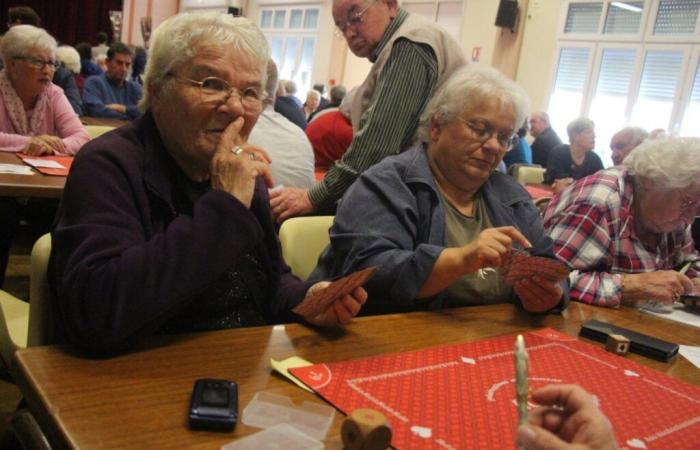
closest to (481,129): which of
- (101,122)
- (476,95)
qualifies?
(476,95)

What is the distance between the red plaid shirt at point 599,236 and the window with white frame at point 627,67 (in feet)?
20.8

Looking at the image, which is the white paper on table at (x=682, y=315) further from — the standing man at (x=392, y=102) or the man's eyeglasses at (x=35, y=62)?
the man's eyeglasses at (x=35, y=62)

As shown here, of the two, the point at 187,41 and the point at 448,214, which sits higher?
the point at 187,41

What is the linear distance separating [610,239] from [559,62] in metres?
7.63

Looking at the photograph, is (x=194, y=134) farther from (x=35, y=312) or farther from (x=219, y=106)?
(x=35, y=312)

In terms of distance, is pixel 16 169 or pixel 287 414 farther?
pixel 16 169

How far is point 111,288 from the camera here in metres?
1.04

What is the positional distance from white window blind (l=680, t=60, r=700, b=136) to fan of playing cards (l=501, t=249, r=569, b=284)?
705 cm

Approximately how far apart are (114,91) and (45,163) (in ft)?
12.4

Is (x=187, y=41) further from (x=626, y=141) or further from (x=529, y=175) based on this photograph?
(x=529, y=175)

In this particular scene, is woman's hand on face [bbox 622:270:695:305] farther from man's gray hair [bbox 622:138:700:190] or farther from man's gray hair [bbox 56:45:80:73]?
man's gray hair [bbox 56:45:80:73]

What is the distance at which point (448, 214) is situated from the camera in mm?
1787

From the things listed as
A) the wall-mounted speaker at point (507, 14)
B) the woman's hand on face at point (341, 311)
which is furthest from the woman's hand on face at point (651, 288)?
the wall-mounted speaker at point (507, 14)

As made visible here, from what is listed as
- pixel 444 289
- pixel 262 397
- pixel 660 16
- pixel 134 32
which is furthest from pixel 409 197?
pixel 134 32
